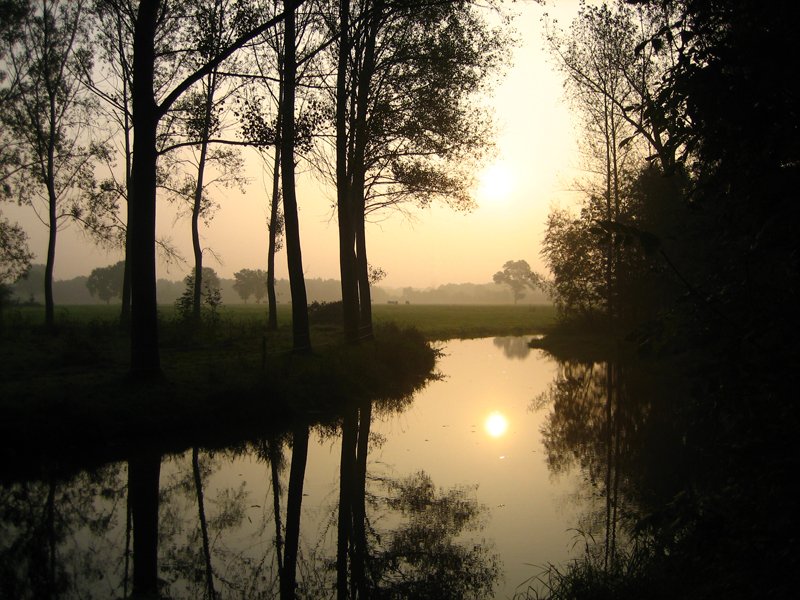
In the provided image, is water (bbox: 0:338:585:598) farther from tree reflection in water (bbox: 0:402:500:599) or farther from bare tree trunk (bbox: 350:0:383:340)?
bare tree trunk (bbox: 350:0:383:340)

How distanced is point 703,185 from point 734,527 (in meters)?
2.11

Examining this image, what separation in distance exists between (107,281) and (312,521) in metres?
168

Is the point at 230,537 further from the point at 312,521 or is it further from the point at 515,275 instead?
the point at 515,275

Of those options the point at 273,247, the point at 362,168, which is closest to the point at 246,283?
the point at 273,247

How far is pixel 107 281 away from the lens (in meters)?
158

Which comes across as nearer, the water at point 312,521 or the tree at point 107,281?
the water at point 312,521

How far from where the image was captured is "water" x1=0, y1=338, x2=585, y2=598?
6.61m

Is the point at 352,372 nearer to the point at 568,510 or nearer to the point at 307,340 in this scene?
the point at 307,340

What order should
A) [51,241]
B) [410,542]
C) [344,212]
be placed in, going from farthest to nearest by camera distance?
[51,241]
[344,212]
[410,542]

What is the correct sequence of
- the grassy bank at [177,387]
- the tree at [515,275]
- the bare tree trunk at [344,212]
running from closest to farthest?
the grassy bank at [177,387], the bare tree trunk at [344,212], the tree at [515,275]

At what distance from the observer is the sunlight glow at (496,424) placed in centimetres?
1434

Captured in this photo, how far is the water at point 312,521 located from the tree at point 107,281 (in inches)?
6345

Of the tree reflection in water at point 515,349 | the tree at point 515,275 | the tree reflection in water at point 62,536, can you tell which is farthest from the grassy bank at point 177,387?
the tree at point 515,275

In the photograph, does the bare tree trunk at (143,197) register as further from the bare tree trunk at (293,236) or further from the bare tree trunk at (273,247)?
the bare tree trunk at (273,247)
